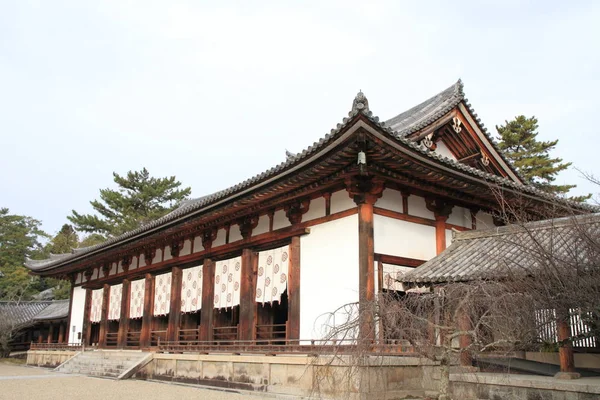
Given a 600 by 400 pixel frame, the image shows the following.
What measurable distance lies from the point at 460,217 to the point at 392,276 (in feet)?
10.8

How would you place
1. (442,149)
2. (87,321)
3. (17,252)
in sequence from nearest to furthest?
(442,149), (87,321), (17,252)

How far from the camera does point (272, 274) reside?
46.0 ft

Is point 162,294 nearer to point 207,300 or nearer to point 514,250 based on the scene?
point 207,300

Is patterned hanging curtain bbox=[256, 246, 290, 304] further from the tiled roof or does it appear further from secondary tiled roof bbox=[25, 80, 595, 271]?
the tiled roof

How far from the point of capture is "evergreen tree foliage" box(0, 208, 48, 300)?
152 ft

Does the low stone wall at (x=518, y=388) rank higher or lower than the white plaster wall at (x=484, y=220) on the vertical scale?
lower

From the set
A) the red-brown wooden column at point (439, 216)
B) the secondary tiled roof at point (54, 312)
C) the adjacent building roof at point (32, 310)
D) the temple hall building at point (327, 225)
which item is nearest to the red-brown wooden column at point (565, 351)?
the temple hall building at point (327, 225)

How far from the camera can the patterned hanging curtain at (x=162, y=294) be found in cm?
1869

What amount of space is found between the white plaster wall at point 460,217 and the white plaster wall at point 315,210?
3.32 meters

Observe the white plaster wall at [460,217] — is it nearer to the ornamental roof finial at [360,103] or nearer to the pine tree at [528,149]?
the ornamental roof finial at [360,103]

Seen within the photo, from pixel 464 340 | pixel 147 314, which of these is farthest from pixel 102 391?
pixel 464 340

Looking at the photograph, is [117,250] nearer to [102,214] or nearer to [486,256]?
[486,256]

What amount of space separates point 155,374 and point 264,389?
5.88 meters

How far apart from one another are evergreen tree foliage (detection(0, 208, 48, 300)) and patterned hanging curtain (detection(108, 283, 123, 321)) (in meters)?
23.8
